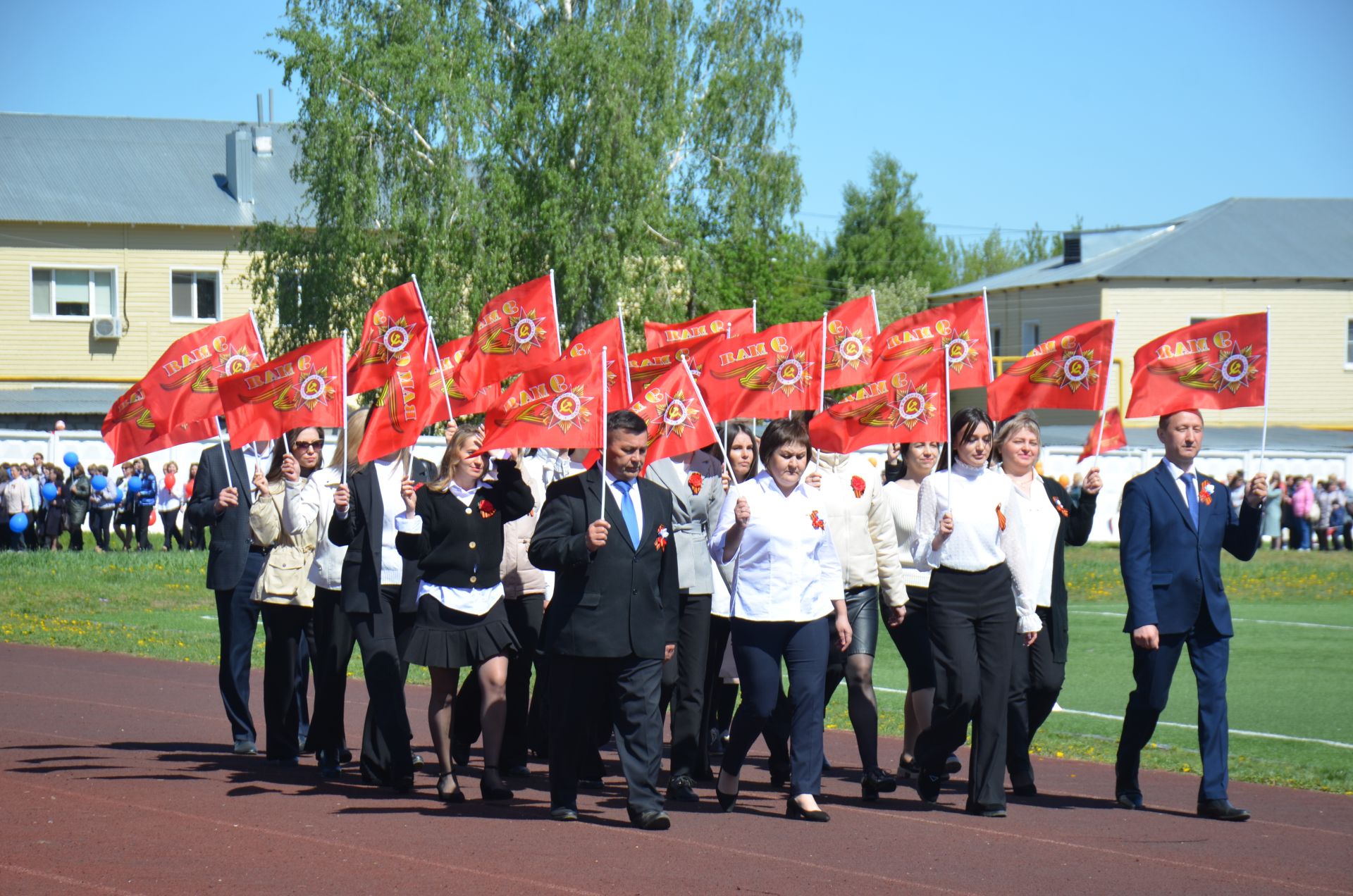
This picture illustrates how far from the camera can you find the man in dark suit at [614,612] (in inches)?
301

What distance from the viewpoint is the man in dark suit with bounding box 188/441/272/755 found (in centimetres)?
977

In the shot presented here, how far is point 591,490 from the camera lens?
7.82 meters

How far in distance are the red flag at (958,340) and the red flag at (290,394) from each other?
11.7 feet

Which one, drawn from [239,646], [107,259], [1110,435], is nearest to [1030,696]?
[1110,435]

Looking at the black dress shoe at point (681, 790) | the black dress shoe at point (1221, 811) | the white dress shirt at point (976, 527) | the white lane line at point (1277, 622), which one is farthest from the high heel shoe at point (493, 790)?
the white lane line at point (1277, 622)

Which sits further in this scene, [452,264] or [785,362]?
[452,264]

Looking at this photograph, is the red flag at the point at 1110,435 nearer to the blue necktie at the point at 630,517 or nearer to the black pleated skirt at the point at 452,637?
the blue necktie at the point at 630,517

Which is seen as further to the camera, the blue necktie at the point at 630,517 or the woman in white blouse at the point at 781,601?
the woman in white blouse at the point at 781,601

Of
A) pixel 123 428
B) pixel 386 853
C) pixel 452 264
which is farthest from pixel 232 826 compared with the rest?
pixel 452 264

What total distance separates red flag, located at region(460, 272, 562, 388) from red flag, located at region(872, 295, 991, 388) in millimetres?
2189

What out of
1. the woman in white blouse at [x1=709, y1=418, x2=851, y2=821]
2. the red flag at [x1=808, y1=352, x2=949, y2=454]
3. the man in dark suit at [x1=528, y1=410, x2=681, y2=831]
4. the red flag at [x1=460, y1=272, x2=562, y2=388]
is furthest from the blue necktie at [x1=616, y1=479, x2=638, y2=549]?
the red flag at [x1=460, y1=272, x2=562, y2=388]

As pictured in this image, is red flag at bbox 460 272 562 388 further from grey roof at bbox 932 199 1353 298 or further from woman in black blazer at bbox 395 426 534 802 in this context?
grey roof at bbox 932 199 1353 298

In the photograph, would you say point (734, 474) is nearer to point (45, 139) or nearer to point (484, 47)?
point (484, 47)

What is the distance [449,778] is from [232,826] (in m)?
1.17
